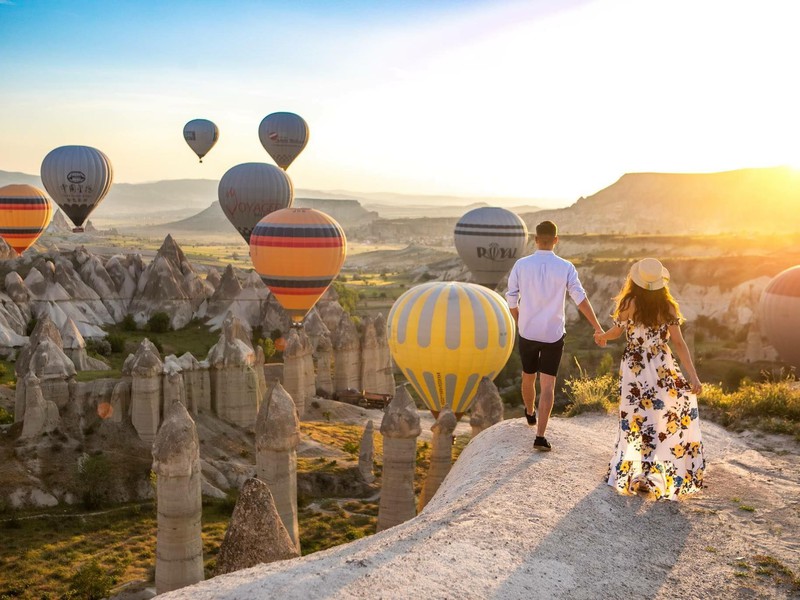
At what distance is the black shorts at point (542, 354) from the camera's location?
982cm

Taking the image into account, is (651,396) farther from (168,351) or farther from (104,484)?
(168,351)

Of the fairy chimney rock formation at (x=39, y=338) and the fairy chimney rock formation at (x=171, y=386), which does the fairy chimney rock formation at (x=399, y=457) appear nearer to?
the fairy chimney rock formation at (x=171, y=386)

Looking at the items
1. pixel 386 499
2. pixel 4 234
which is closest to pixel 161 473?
pixel 386 499

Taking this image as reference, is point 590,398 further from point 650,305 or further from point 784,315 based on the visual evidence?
point 784,315

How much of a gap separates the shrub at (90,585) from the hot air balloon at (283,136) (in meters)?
52.2

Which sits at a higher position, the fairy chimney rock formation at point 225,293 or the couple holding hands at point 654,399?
the couple holding hands at point 654,399

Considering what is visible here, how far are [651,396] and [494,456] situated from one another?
2.33 m

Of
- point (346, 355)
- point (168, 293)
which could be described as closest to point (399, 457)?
point (346, 355)

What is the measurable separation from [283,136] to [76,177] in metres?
17.3

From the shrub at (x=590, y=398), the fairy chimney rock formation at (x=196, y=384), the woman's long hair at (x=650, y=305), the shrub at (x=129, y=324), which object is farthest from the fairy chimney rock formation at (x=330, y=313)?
the woman's long hair at (x=650, y=305)

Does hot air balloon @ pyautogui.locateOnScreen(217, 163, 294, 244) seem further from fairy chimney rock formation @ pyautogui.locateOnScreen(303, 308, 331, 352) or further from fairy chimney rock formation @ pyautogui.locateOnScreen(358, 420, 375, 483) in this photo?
fairy chimney rock formation @ pyautogui.locateOnScreen(358, 420, 375, 483)

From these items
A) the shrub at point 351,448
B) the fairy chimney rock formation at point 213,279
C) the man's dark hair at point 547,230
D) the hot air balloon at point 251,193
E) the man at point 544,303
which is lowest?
the shrub at point 351,448

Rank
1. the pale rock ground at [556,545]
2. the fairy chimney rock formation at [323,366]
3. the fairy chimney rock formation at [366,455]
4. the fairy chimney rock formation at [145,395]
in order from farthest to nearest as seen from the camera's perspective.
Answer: the fairy chimney rock formation at [323,366] < the fairy chimney rock formation at [366,455] < the fairy chimney rock formation at [145,395] < the pale rock ground at [556,545]

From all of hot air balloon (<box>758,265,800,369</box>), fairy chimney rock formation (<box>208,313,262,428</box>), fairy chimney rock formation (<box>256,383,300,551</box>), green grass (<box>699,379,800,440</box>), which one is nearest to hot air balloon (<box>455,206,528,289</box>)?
hot air balloon (<box>758,265,800,369</box>)
